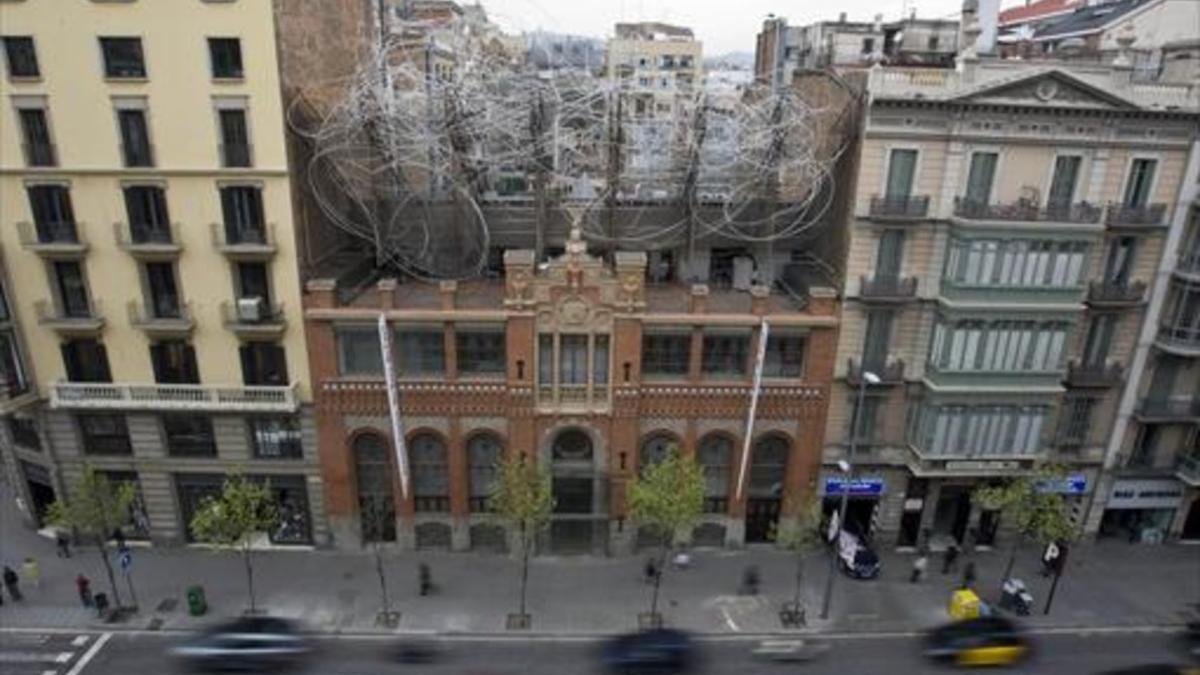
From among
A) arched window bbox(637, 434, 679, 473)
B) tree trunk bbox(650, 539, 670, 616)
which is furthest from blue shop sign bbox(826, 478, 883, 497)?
tree trunk bbox(650, 539, 670, 616)

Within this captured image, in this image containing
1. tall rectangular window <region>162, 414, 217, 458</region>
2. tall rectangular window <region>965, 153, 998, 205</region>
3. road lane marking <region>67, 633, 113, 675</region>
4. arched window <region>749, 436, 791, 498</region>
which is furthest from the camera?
arched window <region>749, 436, 791, 498</region>

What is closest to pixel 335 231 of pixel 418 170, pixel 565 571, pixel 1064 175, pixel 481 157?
pixel 418 170

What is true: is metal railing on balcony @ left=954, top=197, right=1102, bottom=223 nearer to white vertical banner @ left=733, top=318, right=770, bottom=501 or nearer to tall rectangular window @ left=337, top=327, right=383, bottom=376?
white vertical banner @ left=733, top=318, right=770, bottom=501

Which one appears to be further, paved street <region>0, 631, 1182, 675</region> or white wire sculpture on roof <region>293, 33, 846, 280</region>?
white wire sculpture on roof <region>293, 33, 846, 280</region>

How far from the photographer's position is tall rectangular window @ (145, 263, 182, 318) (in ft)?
121

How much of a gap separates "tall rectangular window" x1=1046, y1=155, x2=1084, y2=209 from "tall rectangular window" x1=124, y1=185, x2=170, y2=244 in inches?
1647

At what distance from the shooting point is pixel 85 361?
127 ft

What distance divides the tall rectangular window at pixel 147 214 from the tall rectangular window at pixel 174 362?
5288mm

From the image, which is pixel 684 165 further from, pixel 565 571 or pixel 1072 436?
pixel 1072 436

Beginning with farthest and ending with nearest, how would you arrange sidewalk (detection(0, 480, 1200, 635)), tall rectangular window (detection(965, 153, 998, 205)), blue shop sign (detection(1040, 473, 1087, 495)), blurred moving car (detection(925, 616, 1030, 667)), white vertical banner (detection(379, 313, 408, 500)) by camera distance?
blue shop sign (detection(1040, 473, 1087, 495)) → white vertical banner (detection(379, 313, 408, 500)) → sidewalk (detection(0, 480, 1200, 635)) → tall rectangular window (detection(965, 153, 998, 205)) → blurred moving car (detection(925, 616, 1030, 667))

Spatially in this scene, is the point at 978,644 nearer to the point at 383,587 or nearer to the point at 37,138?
the point at 383,587

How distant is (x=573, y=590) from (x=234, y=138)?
27.0 metres

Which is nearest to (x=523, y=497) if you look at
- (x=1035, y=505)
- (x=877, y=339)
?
(x=877, y=339)

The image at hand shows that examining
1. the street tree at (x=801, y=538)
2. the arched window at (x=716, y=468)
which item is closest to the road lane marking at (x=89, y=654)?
the arched window at (x=716, y=468)
